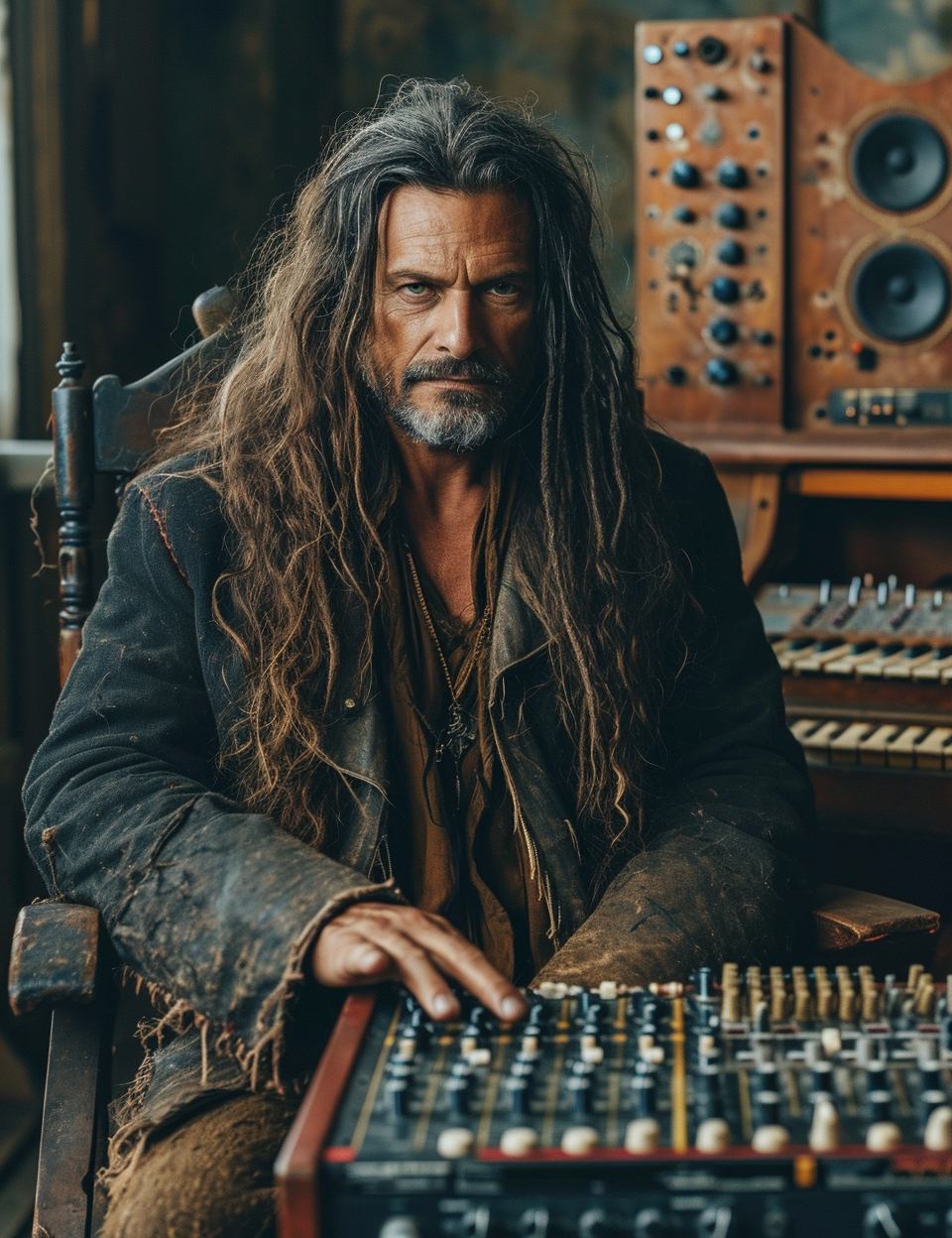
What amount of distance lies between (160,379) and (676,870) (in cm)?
118

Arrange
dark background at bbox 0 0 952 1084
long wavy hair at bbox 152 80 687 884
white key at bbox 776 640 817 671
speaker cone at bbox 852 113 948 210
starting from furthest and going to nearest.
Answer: dark background at bbox 0 0 952 1084 → speaker cone at bbox 852 113 948 210 → white key at bbox 776 640 817 671 → long wavy hair at bbox 152 80 687 884

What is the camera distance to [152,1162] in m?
1.52

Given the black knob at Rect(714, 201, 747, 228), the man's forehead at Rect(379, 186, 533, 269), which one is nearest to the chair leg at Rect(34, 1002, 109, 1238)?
the man's forehead at Rect(379, 186, 533, 269)

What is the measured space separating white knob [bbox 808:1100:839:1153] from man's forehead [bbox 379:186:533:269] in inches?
50.6

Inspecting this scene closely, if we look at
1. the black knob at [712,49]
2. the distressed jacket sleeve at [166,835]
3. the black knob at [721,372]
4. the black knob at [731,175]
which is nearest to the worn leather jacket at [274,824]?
the distressed jacket sleeve at [166,835]

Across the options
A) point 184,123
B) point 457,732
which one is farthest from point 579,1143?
point 184,123

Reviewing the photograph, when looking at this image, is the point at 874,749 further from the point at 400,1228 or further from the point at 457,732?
the point at 400,1228

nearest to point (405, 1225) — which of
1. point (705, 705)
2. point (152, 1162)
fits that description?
point (152, 1162)

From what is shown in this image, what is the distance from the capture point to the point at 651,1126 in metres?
1.06

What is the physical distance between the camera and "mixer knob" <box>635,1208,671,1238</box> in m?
1.03

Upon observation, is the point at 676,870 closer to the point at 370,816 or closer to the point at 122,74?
the point at 370,816

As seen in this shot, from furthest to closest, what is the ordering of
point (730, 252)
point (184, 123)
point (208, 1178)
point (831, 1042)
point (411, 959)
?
point (184, 123), point (730, 252), point (208, 1178), point (411, 959), point (831, 1042)

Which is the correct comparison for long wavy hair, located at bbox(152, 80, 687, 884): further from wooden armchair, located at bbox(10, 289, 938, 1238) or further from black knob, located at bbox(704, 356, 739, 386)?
black knob, located at bbox(704, 356, 739, 386)

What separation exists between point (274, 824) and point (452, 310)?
2.43ft
